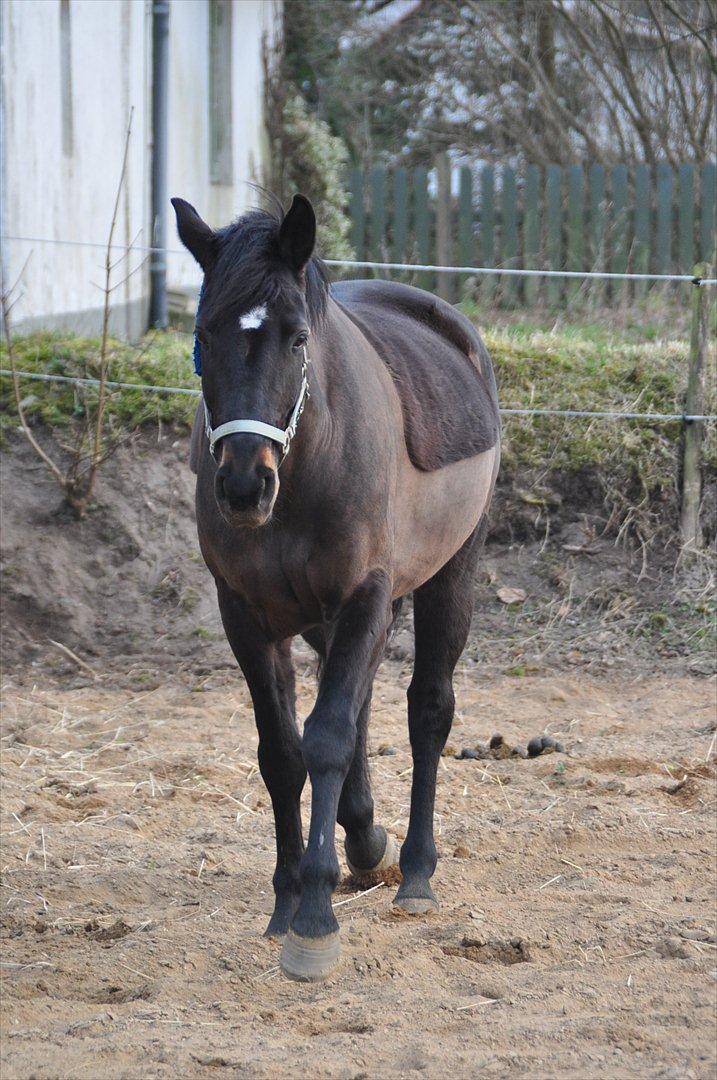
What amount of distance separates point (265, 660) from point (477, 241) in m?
10.8

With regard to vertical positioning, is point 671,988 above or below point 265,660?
below

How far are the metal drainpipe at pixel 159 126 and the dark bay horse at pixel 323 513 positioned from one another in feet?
22.3

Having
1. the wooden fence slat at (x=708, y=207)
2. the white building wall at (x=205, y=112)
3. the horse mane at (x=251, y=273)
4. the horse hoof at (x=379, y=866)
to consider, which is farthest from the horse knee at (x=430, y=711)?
the wooden fence slat at (x=708, y=207)

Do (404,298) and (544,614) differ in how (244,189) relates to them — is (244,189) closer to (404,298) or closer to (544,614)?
(544,614)

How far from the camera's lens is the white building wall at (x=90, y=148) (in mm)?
8445

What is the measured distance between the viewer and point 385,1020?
3094 millimetres

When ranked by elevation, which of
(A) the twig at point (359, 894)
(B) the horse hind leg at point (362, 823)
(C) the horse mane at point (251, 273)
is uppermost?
(C) the horse mane at point (251, 273)

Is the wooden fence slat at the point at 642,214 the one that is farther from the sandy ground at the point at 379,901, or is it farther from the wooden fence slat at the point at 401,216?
the sandy ground at the point at 379,901

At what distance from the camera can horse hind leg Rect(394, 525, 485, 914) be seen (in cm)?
414

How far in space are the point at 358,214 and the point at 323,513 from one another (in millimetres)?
11185

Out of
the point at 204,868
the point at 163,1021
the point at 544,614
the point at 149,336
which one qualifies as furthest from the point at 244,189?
the point at 163,1021

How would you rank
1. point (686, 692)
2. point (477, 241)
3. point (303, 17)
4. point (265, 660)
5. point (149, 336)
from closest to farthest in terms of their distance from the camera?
point (265, 660) → point (686, 692) → point (149, 336) → point (477, 241) → point (303, 17)

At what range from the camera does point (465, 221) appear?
13.5 metres

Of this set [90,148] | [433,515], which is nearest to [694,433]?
[433,515]
